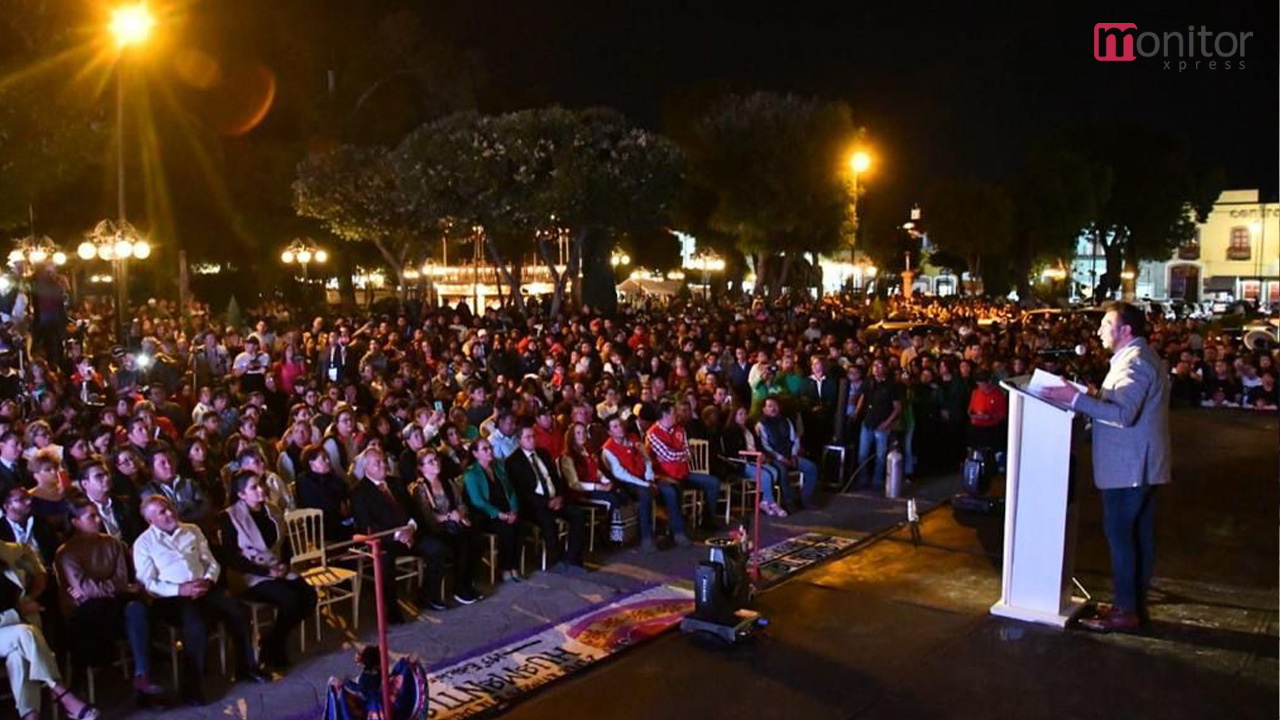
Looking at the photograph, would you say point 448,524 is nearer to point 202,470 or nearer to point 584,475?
point 584,475

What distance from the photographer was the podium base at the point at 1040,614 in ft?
19.8

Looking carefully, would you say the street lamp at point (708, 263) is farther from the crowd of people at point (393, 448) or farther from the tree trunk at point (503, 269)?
the crowd of people at point (393, 448)

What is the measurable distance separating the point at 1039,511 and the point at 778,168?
74.3 feet

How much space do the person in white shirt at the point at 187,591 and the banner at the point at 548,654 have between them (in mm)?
1081

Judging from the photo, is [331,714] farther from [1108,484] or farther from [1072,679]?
[1108,484]

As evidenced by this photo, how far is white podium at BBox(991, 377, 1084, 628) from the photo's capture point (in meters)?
5.82

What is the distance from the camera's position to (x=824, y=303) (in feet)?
104

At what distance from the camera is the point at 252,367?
13.1 metres

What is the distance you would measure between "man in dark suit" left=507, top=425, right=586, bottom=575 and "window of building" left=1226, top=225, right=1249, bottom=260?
66.8 metres

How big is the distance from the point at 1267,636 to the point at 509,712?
429 cm

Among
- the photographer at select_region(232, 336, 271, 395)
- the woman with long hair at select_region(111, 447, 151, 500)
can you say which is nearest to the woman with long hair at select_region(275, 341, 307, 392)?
the photographer at select_region(232, 336, 271, 395)

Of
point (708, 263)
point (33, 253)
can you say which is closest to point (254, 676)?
point (33, 253)

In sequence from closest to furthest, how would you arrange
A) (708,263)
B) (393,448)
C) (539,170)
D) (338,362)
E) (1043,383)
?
1. (1043,383)
2. (393,448)
3. (338,362)
4. (539,170)
5. (708,263)

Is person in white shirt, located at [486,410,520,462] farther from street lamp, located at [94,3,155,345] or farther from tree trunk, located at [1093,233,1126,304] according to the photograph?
tree trunk, located at [1093,233,1126,304]
